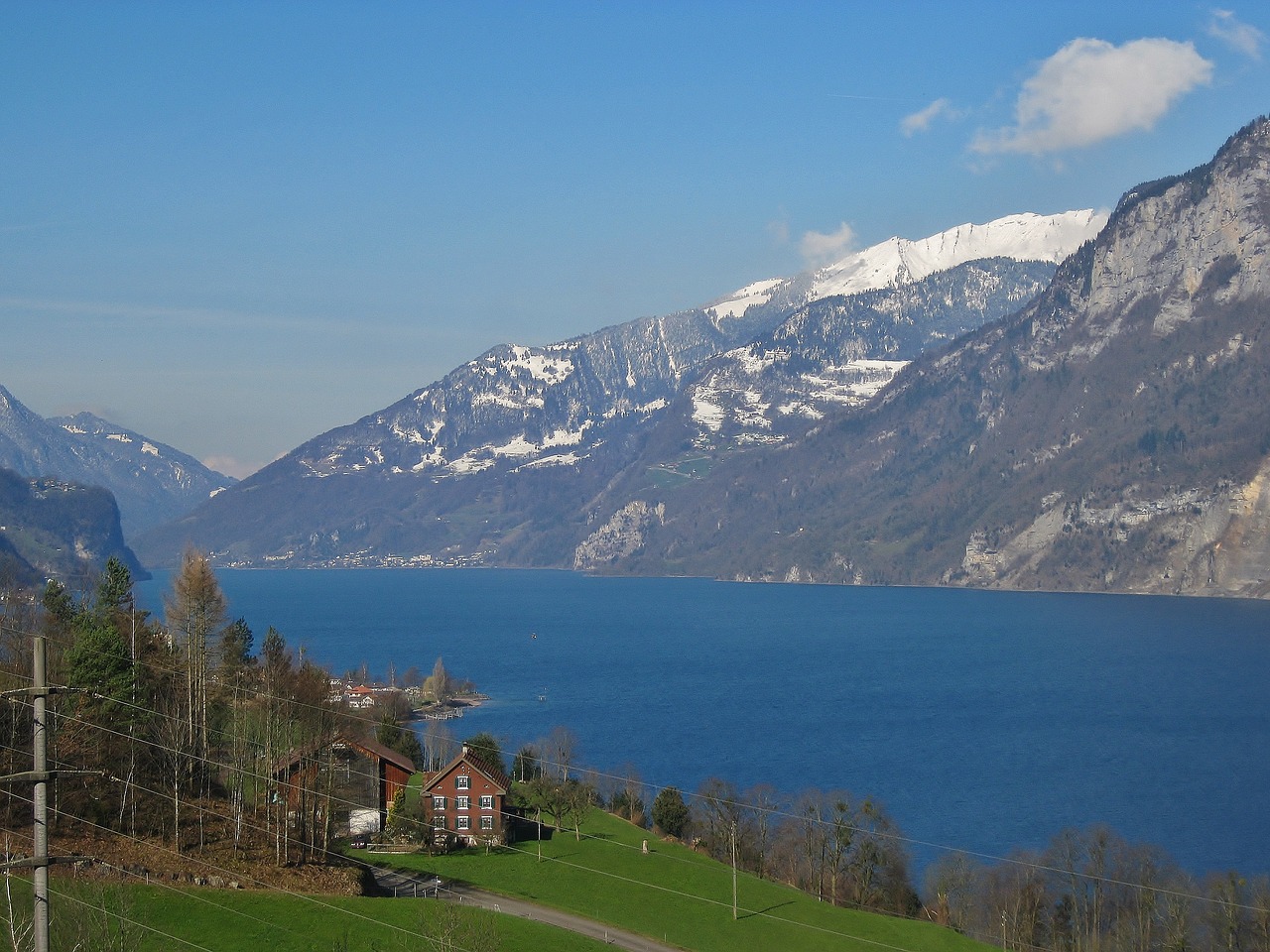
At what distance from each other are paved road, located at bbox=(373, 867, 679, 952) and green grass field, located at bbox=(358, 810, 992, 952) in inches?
27.7

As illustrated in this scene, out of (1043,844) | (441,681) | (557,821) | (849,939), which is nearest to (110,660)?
(557,821)

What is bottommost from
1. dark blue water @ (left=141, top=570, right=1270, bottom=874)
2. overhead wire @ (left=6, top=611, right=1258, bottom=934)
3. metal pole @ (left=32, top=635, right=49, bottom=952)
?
dark blue water @ (left=141, top=570, right=1270, bottom=874)

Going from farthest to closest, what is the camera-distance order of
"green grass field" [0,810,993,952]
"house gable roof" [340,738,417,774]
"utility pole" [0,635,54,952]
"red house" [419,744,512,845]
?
"house gable roof" [340,738,417,774] < "red house" [419,744,512,845] < "green grass field" [0,810,993,952] < "utility pole" [0,635,54,952]

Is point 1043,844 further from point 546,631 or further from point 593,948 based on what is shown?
point 546,631

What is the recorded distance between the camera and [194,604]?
48.3 metres

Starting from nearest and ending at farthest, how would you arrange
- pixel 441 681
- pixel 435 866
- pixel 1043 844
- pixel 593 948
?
pixel 593 948, pixel 435 866, pixel 1043 844, pixel 441 681

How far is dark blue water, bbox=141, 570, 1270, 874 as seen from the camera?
255 feet

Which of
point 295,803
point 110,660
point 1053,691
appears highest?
point 110,660

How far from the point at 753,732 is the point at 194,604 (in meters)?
62.0

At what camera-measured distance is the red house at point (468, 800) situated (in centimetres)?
5034

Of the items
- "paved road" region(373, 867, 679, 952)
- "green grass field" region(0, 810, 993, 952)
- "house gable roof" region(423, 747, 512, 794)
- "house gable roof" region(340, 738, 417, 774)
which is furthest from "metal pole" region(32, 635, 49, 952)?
"house gable roof" region(423, 747, 512, 794)

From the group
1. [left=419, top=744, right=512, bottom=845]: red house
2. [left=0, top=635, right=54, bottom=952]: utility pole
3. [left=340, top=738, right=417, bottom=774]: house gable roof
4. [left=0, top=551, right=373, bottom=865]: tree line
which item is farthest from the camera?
[left=340, top=738, right=417, bottom=774]: house gable roof

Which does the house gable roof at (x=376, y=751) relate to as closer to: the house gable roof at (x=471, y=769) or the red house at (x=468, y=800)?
the house gable roof at (x=471, y=769)

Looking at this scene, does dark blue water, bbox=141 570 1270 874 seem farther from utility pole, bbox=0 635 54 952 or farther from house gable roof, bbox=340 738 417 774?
utility pole, bbox=0 635 54 952
